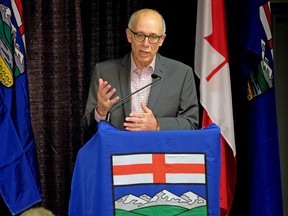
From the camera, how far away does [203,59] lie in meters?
3.57

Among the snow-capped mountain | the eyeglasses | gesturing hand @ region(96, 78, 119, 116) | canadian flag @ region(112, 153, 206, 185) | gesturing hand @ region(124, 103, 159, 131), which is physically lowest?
the snow-capped mountain

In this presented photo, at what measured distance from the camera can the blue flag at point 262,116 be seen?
141 inches

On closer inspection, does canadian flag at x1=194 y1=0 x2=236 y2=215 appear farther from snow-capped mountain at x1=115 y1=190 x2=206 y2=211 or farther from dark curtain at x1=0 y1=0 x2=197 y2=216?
snow-capped mountain at x1=115 y1=190 x2=206 y2=211

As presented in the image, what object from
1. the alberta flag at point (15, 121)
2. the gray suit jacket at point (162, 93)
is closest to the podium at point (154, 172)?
the gray suit jacket at point (162, 93)

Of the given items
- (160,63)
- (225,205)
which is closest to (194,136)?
(160,63)

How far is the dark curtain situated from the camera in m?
3.59

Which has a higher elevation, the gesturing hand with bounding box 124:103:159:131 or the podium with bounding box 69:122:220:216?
the gesturing hand with bounding box 124:103:159:131

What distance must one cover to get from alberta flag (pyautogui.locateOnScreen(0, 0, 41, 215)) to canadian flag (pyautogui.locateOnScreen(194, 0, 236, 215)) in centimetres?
106

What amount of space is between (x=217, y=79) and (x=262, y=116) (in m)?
0.37

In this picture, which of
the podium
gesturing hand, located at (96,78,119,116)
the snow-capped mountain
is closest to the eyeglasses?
gesturing hand, located at (96,78,119,116)

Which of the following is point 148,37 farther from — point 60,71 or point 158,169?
point 60,71

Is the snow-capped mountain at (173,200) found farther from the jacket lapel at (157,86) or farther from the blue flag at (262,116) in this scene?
the blue flag at (262,116)

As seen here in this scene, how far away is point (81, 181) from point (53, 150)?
1362 millimetres

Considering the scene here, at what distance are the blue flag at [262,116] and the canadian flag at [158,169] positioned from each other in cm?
144
